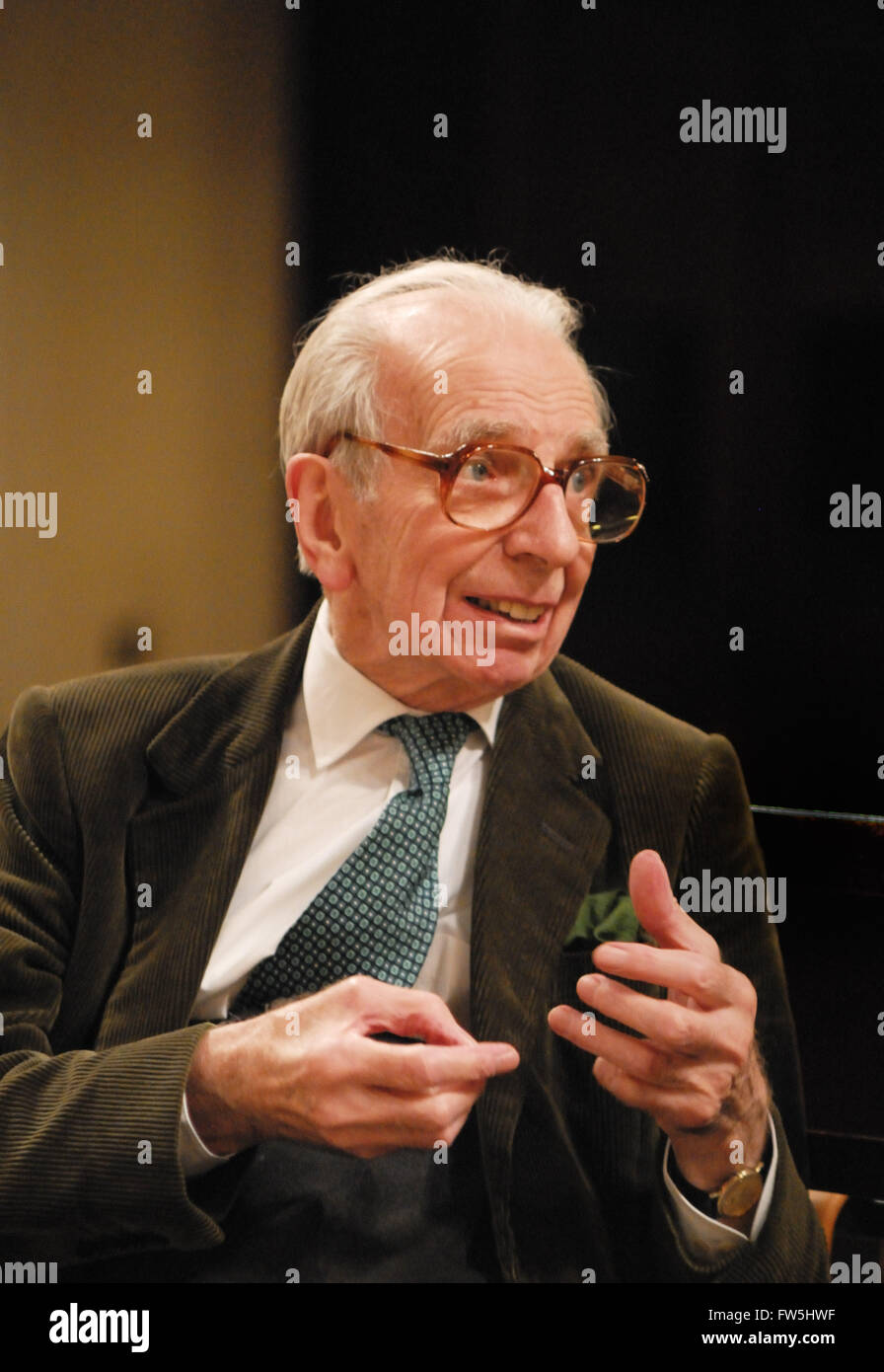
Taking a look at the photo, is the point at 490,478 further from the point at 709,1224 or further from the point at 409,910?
the point at 709,1224

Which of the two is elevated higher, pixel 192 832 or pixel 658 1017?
pixel 192 832

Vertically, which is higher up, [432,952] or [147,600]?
[147,600]

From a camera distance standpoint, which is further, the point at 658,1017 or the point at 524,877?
the point at 524,877

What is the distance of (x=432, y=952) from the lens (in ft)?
5.47

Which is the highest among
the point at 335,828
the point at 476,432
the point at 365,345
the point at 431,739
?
the point at 365,345

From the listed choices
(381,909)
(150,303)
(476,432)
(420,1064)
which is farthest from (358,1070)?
(150,303)

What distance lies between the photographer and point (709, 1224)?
1.67 m

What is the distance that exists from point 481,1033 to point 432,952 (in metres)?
0.12

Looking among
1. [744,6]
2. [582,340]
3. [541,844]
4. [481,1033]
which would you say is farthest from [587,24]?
[481,1033]

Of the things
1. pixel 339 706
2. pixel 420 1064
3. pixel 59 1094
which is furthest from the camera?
pixel 339 706

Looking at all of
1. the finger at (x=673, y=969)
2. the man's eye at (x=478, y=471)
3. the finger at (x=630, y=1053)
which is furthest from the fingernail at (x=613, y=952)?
the man's eye at (x=478, y=471)

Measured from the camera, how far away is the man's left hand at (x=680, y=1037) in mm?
1554

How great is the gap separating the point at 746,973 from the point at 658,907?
25cm
